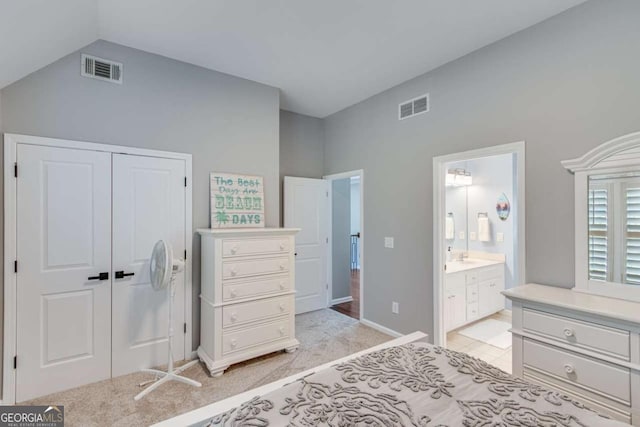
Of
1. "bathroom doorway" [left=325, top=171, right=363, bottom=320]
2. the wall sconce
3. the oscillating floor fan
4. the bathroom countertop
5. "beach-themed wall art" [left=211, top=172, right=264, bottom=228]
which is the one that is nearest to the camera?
the oscillating floor fan

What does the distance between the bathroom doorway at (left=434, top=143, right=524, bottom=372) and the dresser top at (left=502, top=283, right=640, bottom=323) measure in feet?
1.11

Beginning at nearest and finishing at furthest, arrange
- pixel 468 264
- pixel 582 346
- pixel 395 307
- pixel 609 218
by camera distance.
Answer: pixel 582 346 < pixel 609 218 < pixel 395 307 < pixel 468 264

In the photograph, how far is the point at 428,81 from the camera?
321cm

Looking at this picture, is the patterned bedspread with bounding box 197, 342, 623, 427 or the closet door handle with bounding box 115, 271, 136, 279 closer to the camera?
the patterned bedspread with bounding box 197, 342, 623, 427

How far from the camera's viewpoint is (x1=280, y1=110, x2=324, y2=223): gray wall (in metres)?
4.36

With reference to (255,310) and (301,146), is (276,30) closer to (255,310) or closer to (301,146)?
(301,146)

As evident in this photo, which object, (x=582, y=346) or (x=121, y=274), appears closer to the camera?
(x=582, y=346)

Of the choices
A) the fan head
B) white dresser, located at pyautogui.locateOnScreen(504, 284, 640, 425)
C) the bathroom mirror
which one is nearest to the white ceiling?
the bathroom mirror

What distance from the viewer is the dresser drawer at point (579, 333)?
1.63 m

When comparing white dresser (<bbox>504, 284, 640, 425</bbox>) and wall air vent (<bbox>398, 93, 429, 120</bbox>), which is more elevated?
wall air vent (<bbox>398, 93, 429, 120</bbox>)

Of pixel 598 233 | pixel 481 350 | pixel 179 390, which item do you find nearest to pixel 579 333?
pixel 598 233

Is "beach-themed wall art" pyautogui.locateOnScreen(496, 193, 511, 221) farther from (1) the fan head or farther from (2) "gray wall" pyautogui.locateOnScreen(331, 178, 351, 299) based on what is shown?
(1) the fan head

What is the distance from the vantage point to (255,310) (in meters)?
2.90

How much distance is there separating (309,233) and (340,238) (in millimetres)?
671
